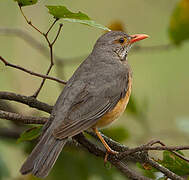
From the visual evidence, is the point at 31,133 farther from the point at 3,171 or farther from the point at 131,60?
the point at 131,60

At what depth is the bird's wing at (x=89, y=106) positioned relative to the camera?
395cm

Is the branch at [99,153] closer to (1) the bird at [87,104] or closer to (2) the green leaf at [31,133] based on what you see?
(1) the bird at [87,104]

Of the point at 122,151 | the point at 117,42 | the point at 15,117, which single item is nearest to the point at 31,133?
the point at 15,117

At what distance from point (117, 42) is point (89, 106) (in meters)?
1.44

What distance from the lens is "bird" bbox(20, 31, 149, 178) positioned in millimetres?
3763

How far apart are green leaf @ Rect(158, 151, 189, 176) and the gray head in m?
1.95

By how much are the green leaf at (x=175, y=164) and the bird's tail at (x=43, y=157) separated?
838 millimetres

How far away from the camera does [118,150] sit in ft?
13.1

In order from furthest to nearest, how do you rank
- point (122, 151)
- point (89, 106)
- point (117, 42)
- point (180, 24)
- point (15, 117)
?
1. point (117, 42)
2. point (180, 24)
3. point (89, 106)
4. point (122, 151)
5. point (15, 117)

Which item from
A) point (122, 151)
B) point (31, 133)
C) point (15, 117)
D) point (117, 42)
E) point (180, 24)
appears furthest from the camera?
point (117, 42)

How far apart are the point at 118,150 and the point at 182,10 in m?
2.00

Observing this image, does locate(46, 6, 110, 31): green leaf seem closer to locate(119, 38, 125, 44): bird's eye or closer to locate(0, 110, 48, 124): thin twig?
locate(0, 110, 48, 124): thin twig

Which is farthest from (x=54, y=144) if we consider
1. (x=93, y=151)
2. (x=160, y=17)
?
(x=160, y=17)

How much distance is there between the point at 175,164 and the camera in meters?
3.65
